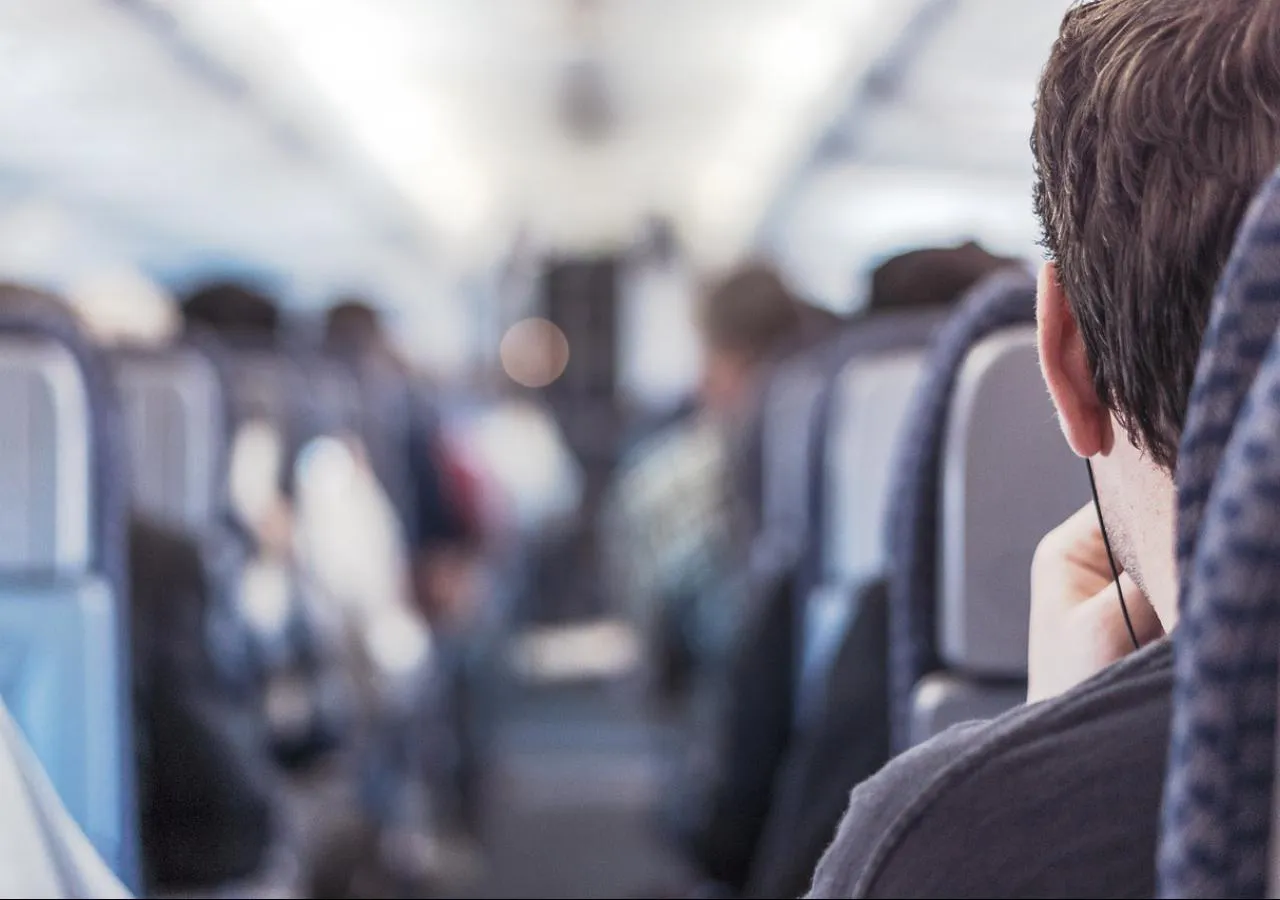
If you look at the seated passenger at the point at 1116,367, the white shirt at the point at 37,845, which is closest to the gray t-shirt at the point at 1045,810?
the seated passenger at the point at 1116,367

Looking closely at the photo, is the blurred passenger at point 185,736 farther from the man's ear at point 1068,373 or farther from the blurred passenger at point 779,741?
the man's ear at point 1068,373

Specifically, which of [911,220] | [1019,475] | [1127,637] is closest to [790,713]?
[911,220]

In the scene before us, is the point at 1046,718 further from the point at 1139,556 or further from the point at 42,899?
the point at 42,899

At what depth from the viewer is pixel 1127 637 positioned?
69cm

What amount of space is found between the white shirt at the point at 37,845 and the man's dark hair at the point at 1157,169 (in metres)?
0.57

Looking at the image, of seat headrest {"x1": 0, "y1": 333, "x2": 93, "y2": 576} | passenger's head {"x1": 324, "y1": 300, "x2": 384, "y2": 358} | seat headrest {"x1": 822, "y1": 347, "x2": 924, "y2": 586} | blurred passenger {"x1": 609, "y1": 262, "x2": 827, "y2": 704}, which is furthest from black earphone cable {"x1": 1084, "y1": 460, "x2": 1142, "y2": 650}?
passenger's head {"x1": 324, "y1": 300, "x2": 384, "y2": 358}

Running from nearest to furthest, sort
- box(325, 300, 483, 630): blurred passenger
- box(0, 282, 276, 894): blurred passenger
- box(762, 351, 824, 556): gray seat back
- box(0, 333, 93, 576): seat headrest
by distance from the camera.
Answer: box(0, 333, 93, 576): seat headrest
box(0, 282, 276, 894): blurred passenger
box(762, 351, 824, 556): gray seat back
box(325, 300, 483, 630): blurred passenger

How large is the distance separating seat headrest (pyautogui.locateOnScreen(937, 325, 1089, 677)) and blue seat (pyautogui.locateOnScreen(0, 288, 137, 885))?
0.64 metres

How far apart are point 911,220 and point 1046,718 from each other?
150 cm

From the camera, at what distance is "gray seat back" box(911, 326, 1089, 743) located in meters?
0.87

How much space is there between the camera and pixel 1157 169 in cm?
52

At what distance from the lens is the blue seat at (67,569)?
1.08 m

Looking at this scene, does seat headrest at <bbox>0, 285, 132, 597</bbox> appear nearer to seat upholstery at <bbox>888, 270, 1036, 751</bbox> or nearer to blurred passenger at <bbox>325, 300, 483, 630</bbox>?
seat upholstery at <bbox>888, 270, 1036, 751</bbox>

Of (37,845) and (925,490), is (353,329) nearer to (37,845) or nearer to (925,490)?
(925,490)
